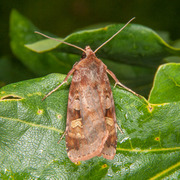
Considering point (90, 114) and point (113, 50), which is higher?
point (113, 50)

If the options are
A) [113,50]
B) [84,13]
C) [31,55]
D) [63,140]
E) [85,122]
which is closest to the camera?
[63,140]

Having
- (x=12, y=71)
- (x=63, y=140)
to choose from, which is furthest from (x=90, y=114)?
(x=12, y=71)

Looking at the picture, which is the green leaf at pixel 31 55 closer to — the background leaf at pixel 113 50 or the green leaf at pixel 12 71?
the background leaf at pixel 113 50

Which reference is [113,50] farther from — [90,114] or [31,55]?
[31,55]

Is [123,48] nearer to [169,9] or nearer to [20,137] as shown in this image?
[20,137]

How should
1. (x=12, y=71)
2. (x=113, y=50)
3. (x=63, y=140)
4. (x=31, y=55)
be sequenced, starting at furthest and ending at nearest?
(x=12, y=71) → (x=31, y=55) → (x=113, y=50) → (x=63, y=140)

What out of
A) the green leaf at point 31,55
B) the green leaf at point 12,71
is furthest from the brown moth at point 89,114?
the green leaf at point 12,71

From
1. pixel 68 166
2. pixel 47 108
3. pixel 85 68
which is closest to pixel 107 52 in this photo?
pixel 85 68
